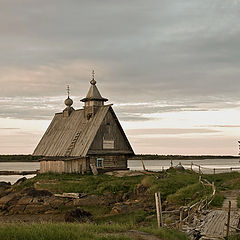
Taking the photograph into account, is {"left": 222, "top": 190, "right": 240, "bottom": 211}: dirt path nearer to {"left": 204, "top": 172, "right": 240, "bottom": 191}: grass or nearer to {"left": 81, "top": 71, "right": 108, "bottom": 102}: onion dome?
{"left": 204, "top": 172, "right": 240, "bottom": 191}: grass

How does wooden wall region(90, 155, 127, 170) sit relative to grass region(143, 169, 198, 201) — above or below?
above

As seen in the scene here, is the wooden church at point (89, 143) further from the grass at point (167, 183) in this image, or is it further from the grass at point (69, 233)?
the grass at point (69, 233)

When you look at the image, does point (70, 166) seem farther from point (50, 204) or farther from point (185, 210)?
point (185, 210)

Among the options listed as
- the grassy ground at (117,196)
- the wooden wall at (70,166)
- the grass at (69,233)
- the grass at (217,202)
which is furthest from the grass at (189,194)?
the wooden wall at (70,166)

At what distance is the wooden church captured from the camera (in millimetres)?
42500

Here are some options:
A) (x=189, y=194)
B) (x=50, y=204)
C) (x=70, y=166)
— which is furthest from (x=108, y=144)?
(x=189, y=194)

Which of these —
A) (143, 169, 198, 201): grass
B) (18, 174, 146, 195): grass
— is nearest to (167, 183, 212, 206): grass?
(143, 169, 198, 201): grass

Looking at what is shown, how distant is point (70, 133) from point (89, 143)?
4726 millimetres

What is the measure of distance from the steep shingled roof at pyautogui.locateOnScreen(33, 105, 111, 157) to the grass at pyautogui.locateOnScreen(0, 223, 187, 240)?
23.9 m

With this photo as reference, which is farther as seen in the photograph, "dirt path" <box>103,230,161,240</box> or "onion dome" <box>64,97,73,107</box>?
"onion dome" <box>64,97,73,107</box>

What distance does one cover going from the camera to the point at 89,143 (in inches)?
1654

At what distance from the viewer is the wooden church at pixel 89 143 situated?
4250cm

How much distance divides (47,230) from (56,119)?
36.0 meters

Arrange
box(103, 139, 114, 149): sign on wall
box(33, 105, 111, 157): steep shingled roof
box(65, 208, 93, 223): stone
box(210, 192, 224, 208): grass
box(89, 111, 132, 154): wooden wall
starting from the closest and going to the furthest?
box(210, 192, 224, 208): grass < box(65, 208, 93, 223): stone < box(89, 111, 132, 154): wooden wall < box(33, 105, 111, 157): steep shingled roof < box(103, 139, 114, 149): sign on wall
